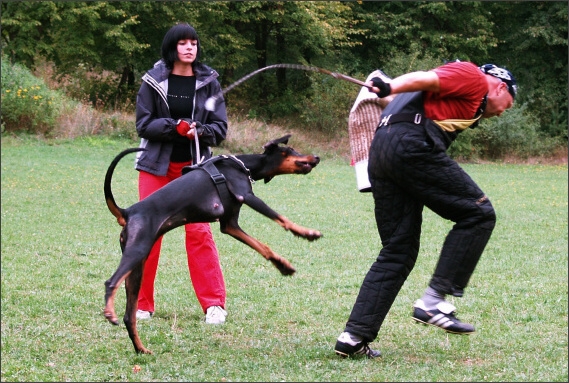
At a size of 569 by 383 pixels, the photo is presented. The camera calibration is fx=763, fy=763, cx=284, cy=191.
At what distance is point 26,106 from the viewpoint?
71.9 ft

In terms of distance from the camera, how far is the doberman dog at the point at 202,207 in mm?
4430

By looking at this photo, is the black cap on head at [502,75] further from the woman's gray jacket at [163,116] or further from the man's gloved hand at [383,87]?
the woman's gray jacket at [163,116]

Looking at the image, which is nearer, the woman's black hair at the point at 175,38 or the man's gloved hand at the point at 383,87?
the man's gloved hand at the point at 383,87

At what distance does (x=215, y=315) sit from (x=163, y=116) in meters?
1.54

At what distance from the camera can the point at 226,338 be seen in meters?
5.24

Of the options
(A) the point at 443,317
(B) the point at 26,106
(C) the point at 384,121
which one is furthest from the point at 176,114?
(B) the point at 26,106

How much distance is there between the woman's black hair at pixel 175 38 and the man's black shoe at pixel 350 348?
2320 mm

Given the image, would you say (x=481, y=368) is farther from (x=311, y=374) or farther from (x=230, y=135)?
(x=230, y=135)

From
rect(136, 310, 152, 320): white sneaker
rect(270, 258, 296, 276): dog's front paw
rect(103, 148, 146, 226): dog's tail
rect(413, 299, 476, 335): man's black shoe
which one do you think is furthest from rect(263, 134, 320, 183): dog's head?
rect(136, 310, 152, 320): white sneaker

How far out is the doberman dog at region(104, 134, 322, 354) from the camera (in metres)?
4.43

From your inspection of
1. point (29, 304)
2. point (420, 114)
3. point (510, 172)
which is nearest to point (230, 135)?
point (510, 172)

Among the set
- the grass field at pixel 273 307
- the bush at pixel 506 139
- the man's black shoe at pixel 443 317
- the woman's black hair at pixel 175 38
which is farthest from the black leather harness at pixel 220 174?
the bush at pixel 506 139

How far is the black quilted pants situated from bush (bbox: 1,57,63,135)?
1883 centimetres

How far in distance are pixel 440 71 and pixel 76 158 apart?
55.1 feet
